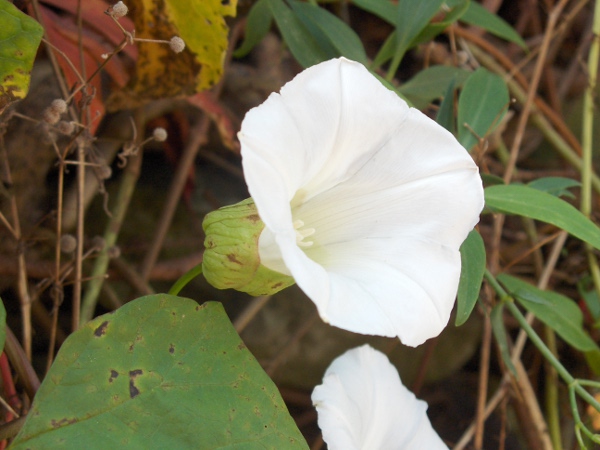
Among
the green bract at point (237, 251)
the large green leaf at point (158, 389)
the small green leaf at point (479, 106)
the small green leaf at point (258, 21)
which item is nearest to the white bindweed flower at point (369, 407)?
the large green leaf at point (158, 389)

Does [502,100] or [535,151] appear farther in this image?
[535,151]

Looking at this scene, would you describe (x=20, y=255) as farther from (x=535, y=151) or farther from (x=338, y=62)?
(x=535, y=151)

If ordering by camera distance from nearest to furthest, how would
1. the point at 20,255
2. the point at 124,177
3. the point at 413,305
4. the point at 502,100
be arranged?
the point at 413,305 < the point at 20,255 < the point at 502,100 < the point at 124,177

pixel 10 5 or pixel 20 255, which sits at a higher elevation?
pixel 10 5

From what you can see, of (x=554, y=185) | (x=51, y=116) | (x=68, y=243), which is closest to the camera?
(x=51, y=116)

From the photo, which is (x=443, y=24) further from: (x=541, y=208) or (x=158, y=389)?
(x=158, y=389)

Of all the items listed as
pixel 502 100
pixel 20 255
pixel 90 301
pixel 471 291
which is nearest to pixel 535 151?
pixel 502 100

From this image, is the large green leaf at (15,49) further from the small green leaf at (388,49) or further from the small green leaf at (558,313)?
the small green leaf at (558,313)

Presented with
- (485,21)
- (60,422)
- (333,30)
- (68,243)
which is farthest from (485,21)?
(60,422)
